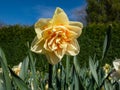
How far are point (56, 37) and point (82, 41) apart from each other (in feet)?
31.4

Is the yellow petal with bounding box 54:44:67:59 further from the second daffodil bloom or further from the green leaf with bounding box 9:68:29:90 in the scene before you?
the green leaf with bounding box 9:68:29:90

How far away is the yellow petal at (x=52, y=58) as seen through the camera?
1.17 meters

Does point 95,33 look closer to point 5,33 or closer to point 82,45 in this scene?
point 82,45

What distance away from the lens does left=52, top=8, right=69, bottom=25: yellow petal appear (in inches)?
47.2

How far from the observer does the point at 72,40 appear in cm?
121

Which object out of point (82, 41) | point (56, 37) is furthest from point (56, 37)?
point (82, 41)

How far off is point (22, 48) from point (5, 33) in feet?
2.71

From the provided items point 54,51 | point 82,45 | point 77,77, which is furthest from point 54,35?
point 82,45

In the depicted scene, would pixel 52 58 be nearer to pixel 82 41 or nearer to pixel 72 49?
pixel 72 49

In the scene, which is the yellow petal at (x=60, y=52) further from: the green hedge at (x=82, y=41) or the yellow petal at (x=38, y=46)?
the green hedge at (x=82, y=41)

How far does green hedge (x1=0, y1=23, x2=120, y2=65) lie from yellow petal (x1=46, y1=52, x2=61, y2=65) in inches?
356

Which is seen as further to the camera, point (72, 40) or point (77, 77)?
point (77, 77)

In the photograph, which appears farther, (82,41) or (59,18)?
(82,41)

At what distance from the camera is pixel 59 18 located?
120cm
